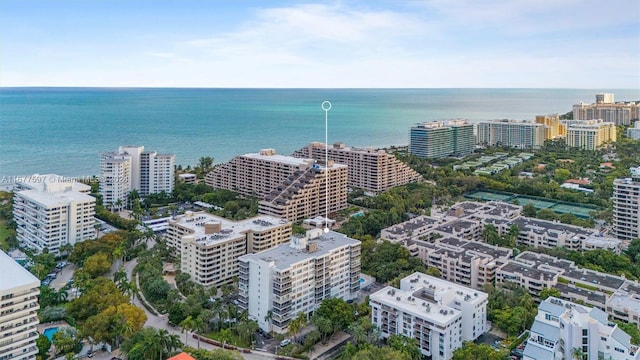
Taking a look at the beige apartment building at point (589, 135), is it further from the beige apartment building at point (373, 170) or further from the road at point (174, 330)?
the road at point (174, 330)

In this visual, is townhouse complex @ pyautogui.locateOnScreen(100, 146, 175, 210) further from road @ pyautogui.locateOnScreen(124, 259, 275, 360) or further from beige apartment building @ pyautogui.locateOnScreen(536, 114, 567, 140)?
beige apartment building @ pyautogui.locateOnScreen(536, 114, 567, 140)

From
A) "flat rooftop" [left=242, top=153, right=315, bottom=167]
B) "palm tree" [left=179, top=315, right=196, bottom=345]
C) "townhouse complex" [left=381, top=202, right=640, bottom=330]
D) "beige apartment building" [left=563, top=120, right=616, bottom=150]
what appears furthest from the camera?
"beige apartment building" [left=563, top=120, right=616, bottom=150]

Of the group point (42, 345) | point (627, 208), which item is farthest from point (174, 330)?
point (627, 208)

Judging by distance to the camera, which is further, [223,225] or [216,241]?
[223,225]

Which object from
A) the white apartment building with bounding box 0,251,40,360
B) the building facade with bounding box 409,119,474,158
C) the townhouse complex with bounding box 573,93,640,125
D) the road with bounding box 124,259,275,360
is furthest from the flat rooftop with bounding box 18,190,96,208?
the townhouse complex with bounding box 573,93,640,125

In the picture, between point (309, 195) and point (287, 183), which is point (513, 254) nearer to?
point (309, 195)

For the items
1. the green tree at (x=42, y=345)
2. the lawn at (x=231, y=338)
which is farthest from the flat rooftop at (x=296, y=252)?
the green tree at (x=42, y=345)
